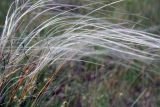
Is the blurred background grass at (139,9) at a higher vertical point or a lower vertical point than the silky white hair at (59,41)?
lower

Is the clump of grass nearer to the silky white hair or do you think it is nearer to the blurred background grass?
the silky white hair

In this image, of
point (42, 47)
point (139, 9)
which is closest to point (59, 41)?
point (42, 47)

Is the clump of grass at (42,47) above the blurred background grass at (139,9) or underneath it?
above

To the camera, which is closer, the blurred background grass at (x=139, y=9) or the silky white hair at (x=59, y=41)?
the silky white hair at (x=59, y=41)

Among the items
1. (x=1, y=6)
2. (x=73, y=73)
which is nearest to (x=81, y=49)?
(x=73, y=73)

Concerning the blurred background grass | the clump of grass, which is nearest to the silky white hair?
the clump of grass

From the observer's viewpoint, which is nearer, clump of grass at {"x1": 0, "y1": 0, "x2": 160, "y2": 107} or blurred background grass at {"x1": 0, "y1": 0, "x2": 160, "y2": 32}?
clump of grass at {"x1": 0, "y1": 0, "x2": 160, "y2": 107}

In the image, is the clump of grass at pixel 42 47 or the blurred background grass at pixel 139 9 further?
the blurred background grass at pixel 139 9

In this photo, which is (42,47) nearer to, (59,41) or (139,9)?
(59,41)

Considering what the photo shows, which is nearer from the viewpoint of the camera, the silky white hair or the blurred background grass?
the silky white hair

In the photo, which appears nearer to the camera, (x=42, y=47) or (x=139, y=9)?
(x=42, y=47)

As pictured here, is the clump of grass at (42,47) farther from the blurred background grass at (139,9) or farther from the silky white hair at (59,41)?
the blurred background grass at (139,9)

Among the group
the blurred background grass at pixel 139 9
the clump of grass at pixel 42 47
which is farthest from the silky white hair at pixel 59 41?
the blurred background grass at pixel 139 9

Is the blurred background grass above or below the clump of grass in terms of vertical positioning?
below
